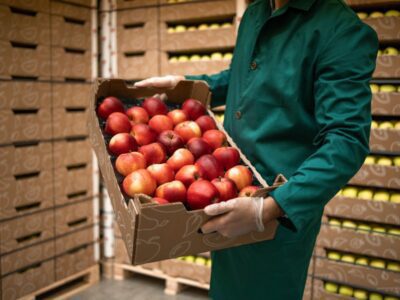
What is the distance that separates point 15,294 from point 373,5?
2707mm

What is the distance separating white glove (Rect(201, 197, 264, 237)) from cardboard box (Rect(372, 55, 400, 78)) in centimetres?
159

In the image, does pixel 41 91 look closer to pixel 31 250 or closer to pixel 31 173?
pixel 31 173

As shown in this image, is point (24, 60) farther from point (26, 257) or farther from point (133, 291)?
point (133, 291)

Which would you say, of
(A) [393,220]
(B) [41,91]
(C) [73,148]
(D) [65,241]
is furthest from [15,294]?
(A) [393,220]

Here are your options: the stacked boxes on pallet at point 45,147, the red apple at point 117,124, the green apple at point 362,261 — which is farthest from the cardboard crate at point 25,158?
the green apple at point 362,261

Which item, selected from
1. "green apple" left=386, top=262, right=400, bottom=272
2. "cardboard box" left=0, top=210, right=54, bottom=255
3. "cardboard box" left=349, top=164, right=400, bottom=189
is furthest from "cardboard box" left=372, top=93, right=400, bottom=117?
"cardboard box" left=0, top=210, right=54, bottom=255

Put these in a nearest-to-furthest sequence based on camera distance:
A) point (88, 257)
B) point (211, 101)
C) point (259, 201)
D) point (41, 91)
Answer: point (259, 201)
point (211, 101)
point (41, 91)
point (88, 257)

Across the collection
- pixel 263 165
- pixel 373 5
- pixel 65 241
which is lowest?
pixel 65 241

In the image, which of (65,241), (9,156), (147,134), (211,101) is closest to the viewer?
(147,134)

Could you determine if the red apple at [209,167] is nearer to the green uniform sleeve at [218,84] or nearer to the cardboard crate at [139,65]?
the green uniform sleeve at [218,84]

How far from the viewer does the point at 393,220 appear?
88.1 inches

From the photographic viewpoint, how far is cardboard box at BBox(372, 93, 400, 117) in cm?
221

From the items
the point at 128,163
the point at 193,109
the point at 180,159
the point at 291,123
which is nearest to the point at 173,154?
the point at 180,159

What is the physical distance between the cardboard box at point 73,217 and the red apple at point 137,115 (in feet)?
5.61
